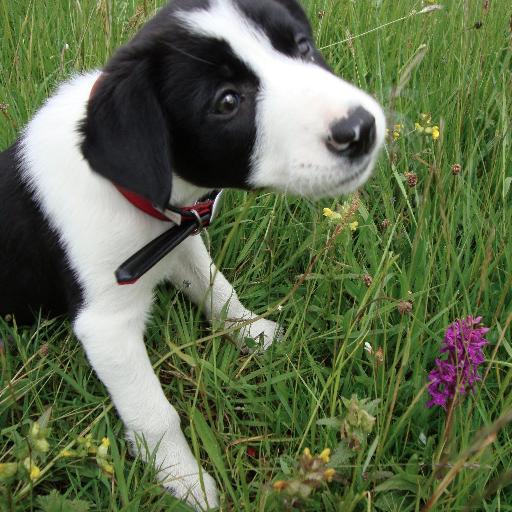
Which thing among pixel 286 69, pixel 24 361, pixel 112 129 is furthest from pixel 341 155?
pixel 24 361

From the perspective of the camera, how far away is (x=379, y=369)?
183cm

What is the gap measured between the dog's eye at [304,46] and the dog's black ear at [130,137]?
445 mm

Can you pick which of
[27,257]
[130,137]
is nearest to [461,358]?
[130,137]

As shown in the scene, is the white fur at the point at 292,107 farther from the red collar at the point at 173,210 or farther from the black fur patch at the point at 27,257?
the black fur patch at the point at 27,257

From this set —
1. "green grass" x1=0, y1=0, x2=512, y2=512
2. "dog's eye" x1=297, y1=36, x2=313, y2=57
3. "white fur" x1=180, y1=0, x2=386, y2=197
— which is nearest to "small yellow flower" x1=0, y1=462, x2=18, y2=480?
"green grass" x1=0, y1=0, x2=512, y2=512

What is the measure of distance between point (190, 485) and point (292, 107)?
1119 millimetres

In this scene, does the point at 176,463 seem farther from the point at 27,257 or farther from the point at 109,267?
the point at 27,257

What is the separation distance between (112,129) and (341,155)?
56 centimetres

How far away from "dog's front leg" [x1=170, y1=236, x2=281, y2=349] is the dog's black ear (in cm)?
69

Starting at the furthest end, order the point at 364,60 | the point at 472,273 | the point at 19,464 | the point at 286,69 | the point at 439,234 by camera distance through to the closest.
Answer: the point at 364,60
the point at 439,234
the point at 472,273
the point at 286,69
the point at 19,464

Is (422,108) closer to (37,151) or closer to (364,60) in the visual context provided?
(364,60)

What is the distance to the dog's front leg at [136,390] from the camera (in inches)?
73.3

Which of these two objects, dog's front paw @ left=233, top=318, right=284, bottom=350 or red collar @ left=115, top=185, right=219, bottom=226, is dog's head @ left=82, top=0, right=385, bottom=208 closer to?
red collar @ left=115, top=185, right=219, bottom=226

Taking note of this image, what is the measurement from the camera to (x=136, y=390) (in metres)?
1.88
